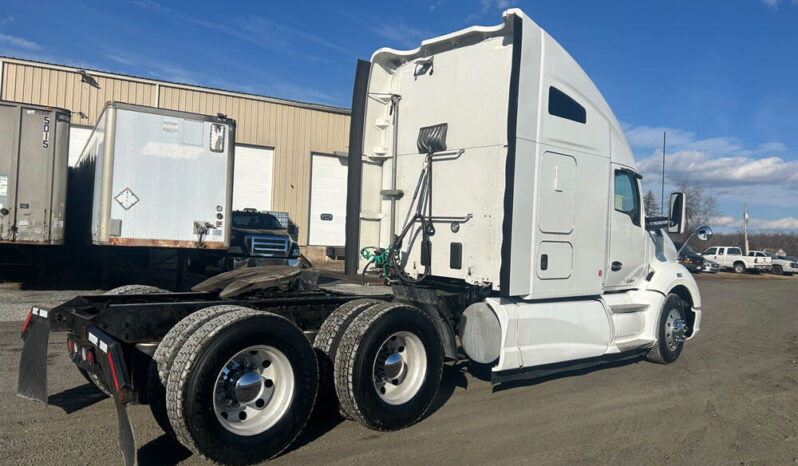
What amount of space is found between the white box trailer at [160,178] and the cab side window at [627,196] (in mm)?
8118

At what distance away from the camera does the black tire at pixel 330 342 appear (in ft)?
15.9

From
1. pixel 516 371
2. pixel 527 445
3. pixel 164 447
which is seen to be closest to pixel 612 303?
pixel 516 371

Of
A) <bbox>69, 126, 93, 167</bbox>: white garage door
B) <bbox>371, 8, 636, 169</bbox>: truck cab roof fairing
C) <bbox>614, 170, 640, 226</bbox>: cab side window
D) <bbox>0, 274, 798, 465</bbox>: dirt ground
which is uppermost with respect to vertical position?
<bbox>69, 126, 93, 167</bbox>: white garage door

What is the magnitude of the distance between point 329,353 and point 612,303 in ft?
12.6

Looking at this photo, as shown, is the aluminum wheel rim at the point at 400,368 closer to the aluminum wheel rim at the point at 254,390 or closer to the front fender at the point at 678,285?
the aluminum wheel rim at the point at 254,390

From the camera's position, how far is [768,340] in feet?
33.8

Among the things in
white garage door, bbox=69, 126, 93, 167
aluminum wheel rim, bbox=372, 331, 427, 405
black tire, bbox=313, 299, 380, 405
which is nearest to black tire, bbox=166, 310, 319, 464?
black tire, bbox=313, 299, 380, 405

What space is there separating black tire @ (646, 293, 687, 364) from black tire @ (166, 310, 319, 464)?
16.7 ft

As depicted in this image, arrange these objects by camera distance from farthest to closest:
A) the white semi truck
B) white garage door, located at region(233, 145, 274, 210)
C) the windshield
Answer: white garage door, located at region(233, 145, 274, 210) → the windshield → the white semi truck

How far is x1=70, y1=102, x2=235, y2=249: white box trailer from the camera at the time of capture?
11.3 meters

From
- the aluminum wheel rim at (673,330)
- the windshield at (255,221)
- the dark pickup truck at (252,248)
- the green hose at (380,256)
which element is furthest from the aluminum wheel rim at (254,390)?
the windshield at (255,221)

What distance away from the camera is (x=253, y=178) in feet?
80.6

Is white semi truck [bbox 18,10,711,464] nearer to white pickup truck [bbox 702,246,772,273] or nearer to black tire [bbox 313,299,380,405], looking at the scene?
black tire [bbox 313,299,380,405]

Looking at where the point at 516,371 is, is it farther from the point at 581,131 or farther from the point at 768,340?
the point at 768,340
